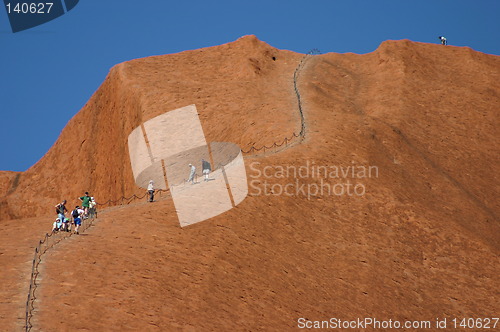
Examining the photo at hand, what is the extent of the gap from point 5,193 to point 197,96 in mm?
21831

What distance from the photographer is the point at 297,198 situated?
129 ft

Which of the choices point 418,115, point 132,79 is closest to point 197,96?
point 132,79

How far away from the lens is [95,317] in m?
24.8

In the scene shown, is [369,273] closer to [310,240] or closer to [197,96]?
[310,240]
